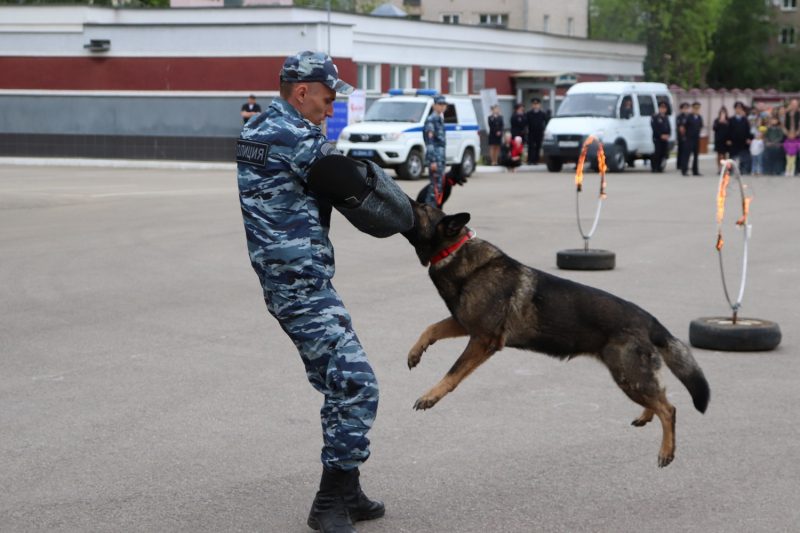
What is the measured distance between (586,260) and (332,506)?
800 centimetres

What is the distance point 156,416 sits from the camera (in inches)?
240

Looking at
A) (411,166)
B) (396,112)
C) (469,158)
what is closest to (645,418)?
(411,166)

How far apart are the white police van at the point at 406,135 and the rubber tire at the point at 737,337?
58.9 feet

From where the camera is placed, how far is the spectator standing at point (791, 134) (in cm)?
2814

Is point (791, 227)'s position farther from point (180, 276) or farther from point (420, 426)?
point (420, 426)

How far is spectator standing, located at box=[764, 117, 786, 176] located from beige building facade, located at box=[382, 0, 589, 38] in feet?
123

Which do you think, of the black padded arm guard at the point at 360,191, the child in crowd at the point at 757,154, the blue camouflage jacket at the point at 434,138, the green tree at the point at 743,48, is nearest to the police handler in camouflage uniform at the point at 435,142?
the blue camouflage jacket at the point at 434,138

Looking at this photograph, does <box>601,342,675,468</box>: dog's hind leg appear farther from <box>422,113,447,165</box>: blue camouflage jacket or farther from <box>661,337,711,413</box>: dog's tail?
<box>422,113,447,165</box>: blue camouflage jacket

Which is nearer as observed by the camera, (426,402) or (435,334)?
(426,402)

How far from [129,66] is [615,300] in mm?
32466

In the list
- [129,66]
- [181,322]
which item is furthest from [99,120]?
[181,322]

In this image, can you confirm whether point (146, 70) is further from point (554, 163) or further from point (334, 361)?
point (334, 361)

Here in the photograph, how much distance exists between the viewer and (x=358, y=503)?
14.5 ft

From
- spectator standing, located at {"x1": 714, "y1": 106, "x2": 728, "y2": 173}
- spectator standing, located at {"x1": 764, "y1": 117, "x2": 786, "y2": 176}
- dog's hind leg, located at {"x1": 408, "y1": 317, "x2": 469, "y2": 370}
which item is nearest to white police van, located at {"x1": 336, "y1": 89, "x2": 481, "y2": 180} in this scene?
spectator standing, located at {"x1": 714, "y1": 106, "x2": 728, "y2": 173}
